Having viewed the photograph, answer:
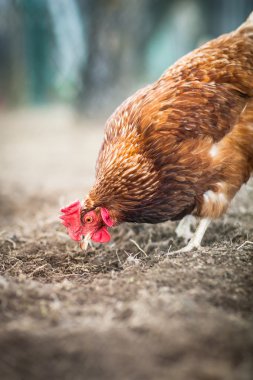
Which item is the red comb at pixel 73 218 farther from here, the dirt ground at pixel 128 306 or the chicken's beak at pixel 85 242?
the dirt ground at pixel 128 306

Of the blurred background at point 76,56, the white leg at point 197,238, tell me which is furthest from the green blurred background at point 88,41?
the white leg at point 197,238

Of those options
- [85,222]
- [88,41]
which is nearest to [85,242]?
[85,222]

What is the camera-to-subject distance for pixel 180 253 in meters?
2.84

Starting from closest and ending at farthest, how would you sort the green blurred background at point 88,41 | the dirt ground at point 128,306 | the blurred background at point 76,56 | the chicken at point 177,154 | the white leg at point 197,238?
the dirt ground at point 128,306 → the chicken at point 177,154 → the white leg at point 197,238 → the blurred background at point 76,56 → the green blurred background at point 88,41

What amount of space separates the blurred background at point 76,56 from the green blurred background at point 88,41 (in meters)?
0.03

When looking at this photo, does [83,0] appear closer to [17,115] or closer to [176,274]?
[17,115]

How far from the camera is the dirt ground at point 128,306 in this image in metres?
1.57

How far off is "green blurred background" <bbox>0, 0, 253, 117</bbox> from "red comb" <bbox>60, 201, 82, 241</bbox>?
25.1 ft

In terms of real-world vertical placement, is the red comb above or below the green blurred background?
below

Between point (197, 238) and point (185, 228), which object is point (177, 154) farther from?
point (185, 228)

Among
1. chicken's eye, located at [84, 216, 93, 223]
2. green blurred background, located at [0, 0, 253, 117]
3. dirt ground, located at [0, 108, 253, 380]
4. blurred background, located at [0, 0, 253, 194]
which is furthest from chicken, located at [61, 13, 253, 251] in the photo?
green blurred background, located at [0, 0, 253, 117]

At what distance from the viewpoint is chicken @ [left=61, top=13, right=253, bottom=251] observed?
109 inches

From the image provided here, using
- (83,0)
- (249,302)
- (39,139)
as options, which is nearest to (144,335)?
(249,302)

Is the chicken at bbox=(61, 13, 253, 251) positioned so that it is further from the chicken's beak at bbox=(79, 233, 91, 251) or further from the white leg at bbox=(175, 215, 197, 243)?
the white leg at bbox=(175, 215, 197, 243)
